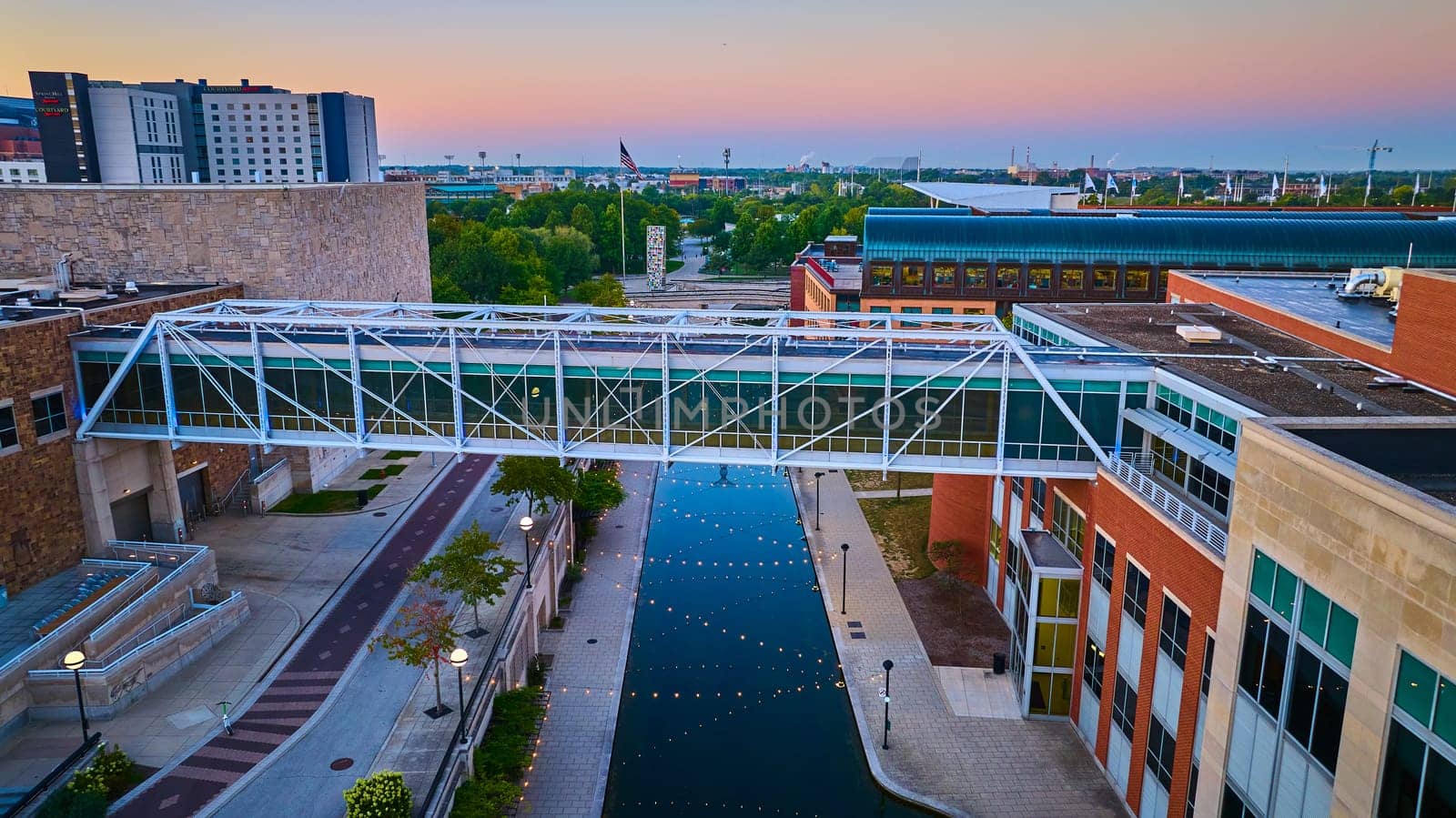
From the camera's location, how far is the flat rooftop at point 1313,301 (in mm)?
33250

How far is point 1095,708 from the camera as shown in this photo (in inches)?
1110

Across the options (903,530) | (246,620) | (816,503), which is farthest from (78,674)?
(903,530)

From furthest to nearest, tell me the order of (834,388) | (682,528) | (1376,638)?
(682,528) → (834,388) → (1376,638)

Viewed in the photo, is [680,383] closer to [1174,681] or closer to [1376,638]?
[1174,681]

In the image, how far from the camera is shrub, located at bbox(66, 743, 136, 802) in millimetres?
23219

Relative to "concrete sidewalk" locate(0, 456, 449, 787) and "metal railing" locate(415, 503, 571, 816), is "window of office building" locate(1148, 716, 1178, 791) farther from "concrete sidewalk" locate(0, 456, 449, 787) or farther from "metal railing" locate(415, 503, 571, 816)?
"concrete sidewalk" locate(0, 456, 449, 787)

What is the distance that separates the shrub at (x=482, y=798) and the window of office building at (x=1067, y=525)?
1900cm

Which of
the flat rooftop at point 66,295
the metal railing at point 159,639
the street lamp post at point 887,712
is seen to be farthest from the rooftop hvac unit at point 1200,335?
the flat rooftop at point 66,295

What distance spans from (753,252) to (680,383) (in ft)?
422

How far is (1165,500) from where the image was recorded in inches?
933

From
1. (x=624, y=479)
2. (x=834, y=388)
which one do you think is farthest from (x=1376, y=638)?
(x=624, y=479)

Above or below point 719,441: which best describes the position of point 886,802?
below

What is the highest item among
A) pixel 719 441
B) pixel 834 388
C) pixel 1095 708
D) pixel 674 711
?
pixel 834 388

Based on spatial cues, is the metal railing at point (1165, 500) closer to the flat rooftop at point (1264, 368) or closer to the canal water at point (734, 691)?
the flat rooftop at point (1264, 368)
